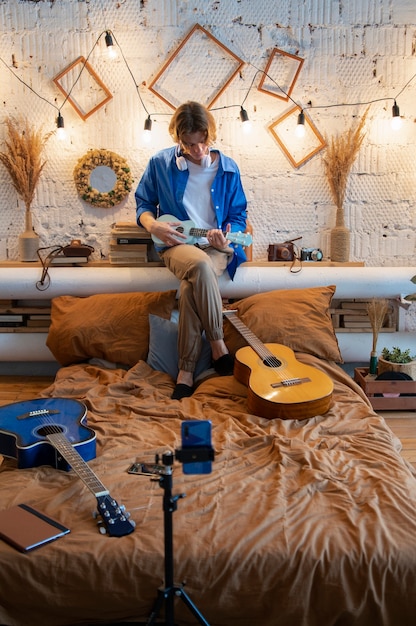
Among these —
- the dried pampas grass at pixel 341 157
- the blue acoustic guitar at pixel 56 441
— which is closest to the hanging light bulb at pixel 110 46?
the dried pampas grass at pixel 341 157

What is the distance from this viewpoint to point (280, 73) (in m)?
4.16

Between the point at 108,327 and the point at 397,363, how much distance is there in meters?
1.60

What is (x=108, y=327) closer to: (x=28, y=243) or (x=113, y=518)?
(x=28, y=243)

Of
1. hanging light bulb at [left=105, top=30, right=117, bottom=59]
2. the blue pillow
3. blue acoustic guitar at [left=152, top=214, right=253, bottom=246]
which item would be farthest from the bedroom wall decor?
hanging light bulb at [left=105, top=30, right=117, bottom=59]

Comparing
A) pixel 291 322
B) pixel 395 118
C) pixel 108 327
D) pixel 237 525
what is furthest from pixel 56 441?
pixel 395 118

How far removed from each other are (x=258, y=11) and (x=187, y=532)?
343 centimetres

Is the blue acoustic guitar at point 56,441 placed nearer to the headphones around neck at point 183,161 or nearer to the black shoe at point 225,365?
the black shoe at point 225,365

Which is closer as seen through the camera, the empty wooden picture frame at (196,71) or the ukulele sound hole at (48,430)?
the ukulele sound hole at (48,430)

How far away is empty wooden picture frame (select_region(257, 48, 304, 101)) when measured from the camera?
414cm

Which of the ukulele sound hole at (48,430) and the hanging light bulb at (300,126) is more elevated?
the hanging light bulb at (300,126)

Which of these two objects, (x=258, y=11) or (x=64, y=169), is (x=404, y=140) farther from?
(x=64, y=169)

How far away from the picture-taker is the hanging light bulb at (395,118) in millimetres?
4062

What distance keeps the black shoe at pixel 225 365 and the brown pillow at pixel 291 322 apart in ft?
0.33

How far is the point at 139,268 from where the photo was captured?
13.0 ft
